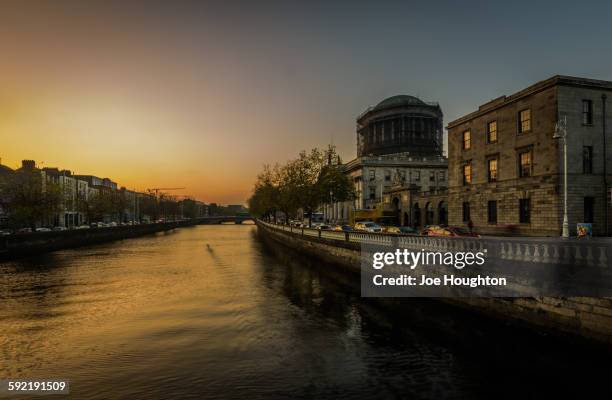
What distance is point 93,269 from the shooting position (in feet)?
117

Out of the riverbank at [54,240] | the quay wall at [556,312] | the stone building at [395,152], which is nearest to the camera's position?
the quay wall at [556,312]

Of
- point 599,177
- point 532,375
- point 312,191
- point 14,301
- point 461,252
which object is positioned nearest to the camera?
point 532,375

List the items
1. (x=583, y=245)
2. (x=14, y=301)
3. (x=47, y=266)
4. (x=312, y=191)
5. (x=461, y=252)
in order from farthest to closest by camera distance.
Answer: (x=312, y=191)
(x=47, y=266)
(x=14, y=301)
(x=461, y=252)
(x=583, y=245)

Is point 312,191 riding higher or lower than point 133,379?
higher

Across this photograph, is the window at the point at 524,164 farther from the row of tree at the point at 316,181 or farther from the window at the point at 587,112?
the row of tree at the point at 316,181

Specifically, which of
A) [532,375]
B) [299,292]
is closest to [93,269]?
[299,292]

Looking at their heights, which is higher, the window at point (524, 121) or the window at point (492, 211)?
the window at point (524, 121)

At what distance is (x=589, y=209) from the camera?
34.3 metres

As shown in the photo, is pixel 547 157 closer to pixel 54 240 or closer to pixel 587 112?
pixel 587 112

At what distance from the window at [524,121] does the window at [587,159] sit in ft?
15.9

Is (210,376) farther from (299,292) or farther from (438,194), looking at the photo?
(438,194)

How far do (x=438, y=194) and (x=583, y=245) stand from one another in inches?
1935

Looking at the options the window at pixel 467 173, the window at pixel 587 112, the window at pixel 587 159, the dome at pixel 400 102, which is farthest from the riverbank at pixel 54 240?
the dome at pixel 400 102

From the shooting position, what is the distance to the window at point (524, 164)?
3634cm
